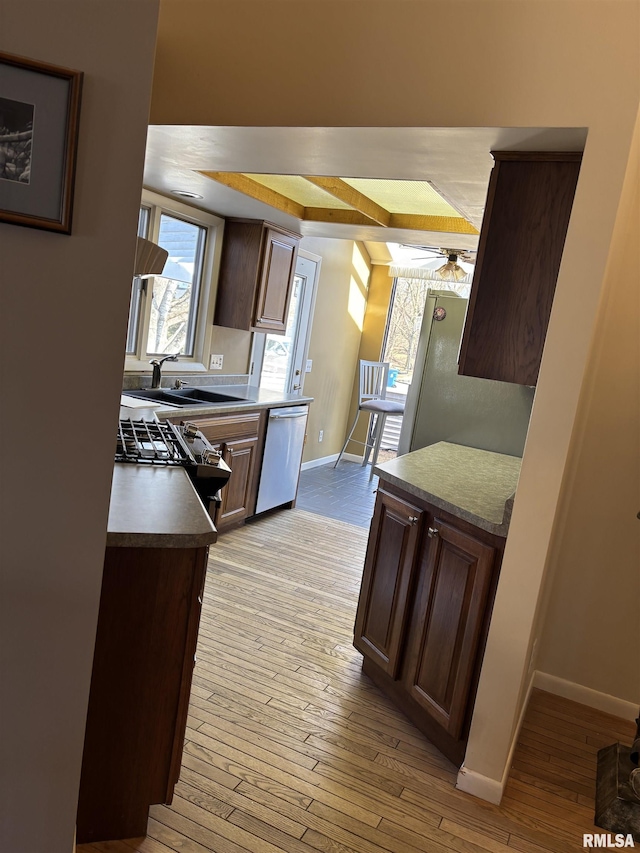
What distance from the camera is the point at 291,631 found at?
3154mm

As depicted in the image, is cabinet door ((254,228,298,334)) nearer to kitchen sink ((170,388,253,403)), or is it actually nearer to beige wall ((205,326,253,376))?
beige wall ((205,326,253,376))

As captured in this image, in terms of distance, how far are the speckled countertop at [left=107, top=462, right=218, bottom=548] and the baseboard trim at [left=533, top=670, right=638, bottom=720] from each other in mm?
2086

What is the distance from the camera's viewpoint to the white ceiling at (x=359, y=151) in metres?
2.08

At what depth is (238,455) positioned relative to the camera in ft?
14.2

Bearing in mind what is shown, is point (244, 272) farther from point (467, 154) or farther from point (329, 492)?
point (467, 154)

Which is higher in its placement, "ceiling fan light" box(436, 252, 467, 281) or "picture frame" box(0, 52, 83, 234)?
"ceiling fan light" box(436, 252, 467, 281)

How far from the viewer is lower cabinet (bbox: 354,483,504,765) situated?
2242 millimetres

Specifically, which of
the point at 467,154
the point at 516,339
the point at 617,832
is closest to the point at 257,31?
the point at 467,154

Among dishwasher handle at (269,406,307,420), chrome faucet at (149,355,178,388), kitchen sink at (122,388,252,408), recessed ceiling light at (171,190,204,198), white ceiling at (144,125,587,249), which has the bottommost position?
dishwasher handle at (269,406,307,420)

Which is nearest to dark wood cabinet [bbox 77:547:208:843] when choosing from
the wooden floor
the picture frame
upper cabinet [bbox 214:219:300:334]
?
the wooden floor

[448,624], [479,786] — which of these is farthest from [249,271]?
[479,786]

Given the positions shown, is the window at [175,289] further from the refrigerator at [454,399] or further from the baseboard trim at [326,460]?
the baseboard trim at [326,460]

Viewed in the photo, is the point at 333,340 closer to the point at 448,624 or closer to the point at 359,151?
the point at 359,151

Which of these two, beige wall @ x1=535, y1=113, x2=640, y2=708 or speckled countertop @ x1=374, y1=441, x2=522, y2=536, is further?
beige wall @ x1=535, y1=113, x2=640, y2=708
